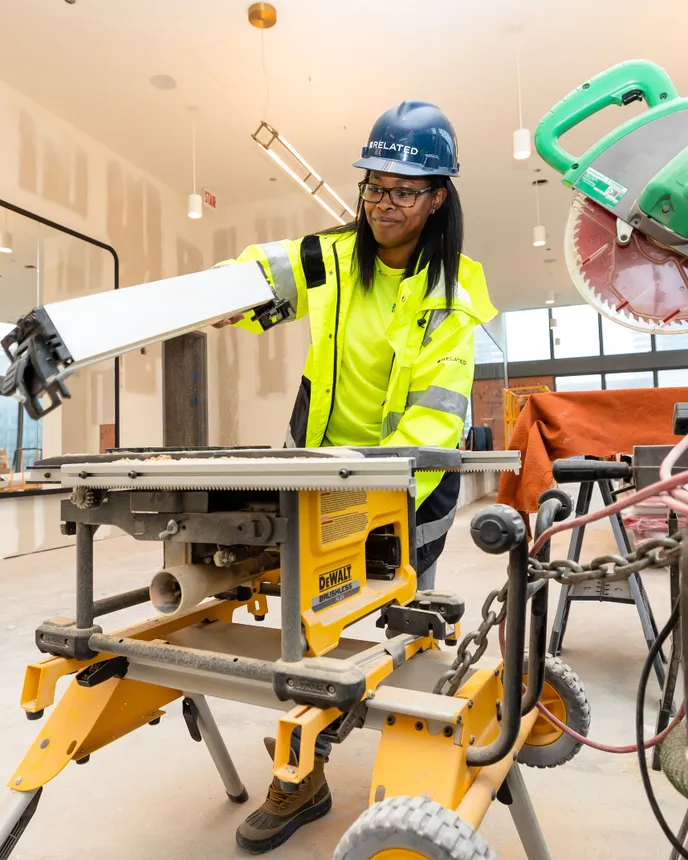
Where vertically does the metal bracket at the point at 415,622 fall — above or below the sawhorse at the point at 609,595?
above

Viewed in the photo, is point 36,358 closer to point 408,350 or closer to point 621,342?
point 408,350

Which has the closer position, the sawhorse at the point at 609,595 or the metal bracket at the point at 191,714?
the metal bracket at the point at 191,714

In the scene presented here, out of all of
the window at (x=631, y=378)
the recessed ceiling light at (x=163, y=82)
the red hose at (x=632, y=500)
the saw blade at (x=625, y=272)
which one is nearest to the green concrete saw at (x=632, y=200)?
the saw blade at (x=625, y=272)

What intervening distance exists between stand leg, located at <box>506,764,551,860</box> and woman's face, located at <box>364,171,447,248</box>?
2.90 feet

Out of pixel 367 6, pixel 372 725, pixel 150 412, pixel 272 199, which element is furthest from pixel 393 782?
pixel 272 199

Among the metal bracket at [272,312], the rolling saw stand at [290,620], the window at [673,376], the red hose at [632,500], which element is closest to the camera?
the red hose at [632,500]

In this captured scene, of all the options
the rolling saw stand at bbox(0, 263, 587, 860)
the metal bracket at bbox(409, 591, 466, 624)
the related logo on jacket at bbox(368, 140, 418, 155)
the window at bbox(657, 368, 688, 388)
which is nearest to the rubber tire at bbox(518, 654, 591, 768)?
the rolling saw stand at bbox(0, 263, 587, 860)

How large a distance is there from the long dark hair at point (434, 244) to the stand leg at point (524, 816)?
79 cm

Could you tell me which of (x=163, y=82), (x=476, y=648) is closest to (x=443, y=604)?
(x=476, y=648)

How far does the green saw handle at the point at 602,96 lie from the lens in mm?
927

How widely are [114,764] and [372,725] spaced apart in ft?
3.39

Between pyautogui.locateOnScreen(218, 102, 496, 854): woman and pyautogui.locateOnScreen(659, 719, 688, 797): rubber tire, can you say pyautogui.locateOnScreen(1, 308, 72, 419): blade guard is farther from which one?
pyautogui.locateOnScreen(659, 719, 688, 797): rubber tire

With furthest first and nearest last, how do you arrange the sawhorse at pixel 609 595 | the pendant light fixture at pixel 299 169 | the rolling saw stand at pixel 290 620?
the pendant light fixture at pixel 299 169
the sawhorse at pixel 609 595
the rolling saw stand at pixel 290 620

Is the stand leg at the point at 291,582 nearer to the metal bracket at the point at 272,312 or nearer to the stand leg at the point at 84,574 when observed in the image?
the stand leg at the point at 84,574
